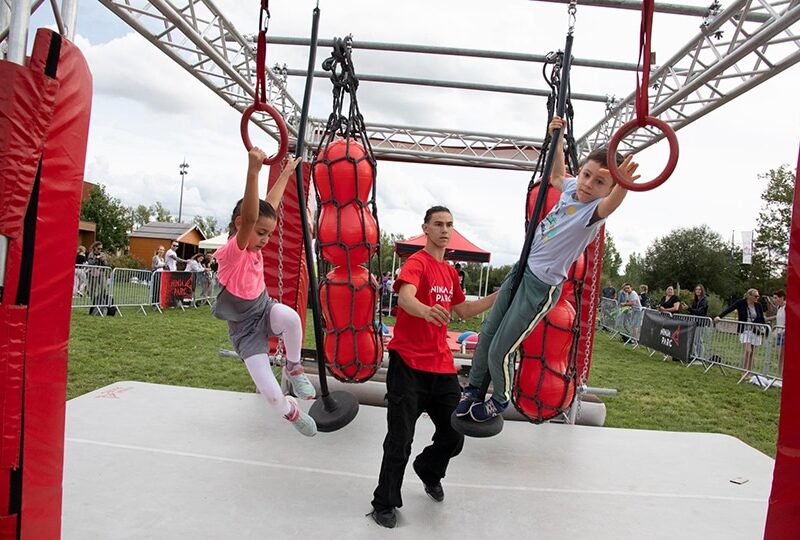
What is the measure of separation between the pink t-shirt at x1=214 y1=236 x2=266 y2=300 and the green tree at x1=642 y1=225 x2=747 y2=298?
36305mm

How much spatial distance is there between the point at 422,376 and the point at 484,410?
1.28 ft

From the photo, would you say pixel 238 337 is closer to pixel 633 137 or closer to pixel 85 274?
pixel 633 137

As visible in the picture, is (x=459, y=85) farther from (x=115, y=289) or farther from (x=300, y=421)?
(x=115, y=289)

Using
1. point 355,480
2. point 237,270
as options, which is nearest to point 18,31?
point 237,270

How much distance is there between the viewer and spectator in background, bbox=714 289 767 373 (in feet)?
30.1

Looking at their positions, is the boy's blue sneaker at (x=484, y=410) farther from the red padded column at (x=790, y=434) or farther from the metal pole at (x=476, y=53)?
the metal pole at (x=476, y=53)

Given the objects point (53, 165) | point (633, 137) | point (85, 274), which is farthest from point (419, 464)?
point (85, 274)

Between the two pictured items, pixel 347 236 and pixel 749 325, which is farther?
pixel 749 325

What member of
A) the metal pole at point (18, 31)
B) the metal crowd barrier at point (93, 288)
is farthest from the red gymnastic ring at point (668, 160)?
the metal crowd barrier at point (93, 288)

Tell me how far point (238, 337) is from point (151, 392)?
7.09ft

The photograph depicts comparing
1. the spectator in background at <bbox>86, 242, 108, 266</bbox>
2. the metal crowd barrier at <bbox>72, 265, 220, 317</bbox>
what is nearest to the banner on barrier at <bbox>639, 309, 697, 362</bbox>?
the metal crowd barrier at <bbox>72, 265, 220, 317</bbox>

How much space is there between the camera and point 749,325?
9203mm

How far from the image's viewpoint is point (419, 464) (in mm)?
3172

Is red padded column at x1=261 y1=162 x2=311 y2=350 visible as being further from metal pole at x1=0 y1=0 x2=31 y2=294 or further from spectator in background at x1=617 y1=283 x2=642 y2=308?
spectator in background at x1=617 y1=283 x2=642 y2=308
